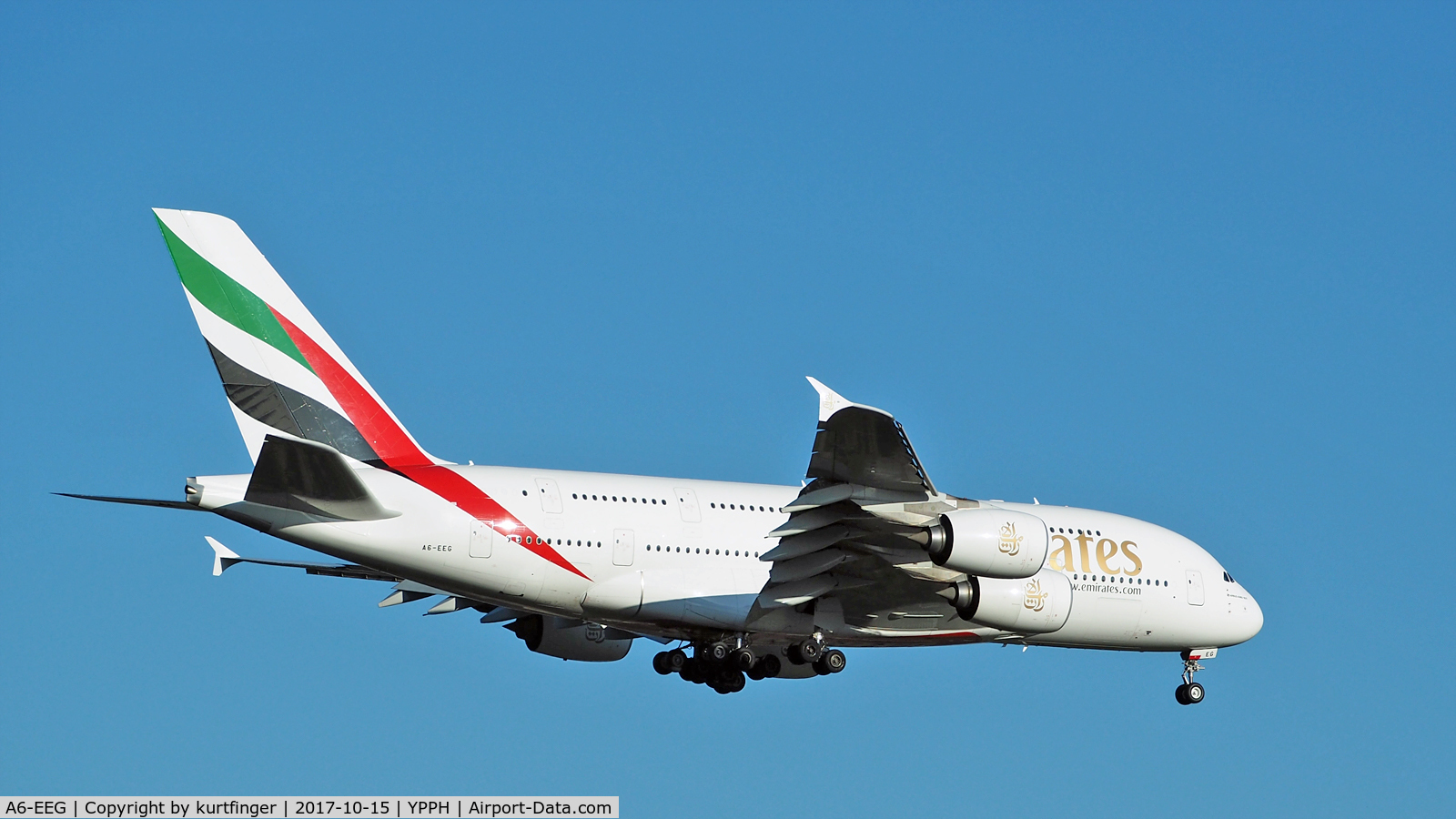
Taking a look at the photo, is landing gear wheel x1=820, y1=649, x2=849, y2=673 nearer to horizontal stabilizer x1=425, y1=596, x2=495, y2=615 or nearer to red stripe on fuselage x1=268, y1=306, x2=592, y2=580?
red stripe on fuselage x1=268, y1=306, x2=592, y2=580

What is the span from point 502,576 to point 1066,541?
1070 centimetres

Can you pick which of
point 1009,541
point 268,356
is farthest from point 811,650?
point 268,356

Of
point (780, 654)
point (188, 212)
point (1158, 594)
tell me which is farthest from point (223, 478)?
point (1158, 594)

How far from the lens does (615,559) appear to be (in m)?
Result: 26.0

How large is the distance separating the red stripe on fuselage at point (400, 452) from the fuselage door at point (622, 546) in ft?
2.02

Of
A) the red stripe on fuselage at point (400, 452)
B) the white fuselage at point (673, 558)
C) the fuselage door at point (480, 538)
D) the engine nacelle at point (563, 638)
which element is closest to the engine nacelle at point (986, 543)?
the white fuselage at point (673, 558)

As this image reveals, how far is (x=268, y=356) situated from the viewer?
82.9ft

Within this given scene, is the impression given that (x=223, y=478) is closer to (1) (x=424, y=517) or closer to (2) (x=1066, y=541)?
(1) (x=424, y=517)

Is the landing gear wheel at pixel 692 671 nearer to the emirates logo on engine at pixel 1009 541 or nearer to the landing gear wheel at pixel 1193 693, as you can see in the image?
the emirates logo on engine at pixel 1009 541

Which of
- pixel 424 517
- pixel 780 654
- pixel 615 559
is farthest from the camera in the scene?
pixel 780 654

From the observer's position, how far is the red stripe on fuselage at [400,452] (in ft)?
81.7

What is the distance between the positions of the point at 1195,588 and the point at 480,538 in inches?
559

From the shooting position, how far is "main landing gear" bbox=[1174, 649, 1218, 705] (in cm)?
3134

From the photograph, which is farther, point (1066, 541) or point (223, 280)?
point (1066, 541)
